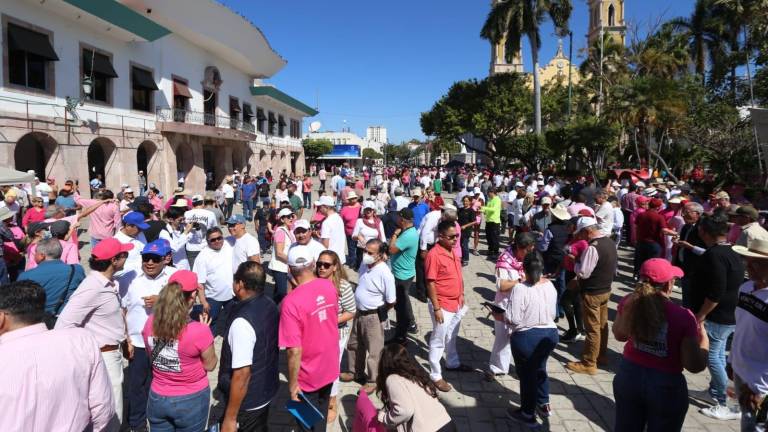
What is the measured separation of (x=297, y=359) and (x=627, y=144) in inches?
1308

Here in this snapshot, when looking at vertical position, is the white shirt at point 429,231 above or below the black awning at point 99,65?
below

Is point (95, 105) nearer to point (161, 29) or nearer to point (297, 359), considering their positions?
point (161, 29)

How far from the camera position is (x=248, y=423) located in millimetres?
2850

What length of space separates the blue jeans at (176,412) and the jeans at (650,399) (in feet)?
9.12

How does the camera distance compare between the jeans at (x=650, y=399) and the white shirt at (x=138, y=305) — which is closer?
the jeans at (x=650, y=399)

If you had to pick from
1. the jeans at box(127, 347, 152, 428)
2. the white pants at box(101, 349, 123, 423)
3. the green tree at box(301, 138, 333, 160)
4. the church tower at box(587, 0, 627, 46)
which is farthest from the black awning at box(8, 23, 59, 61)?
the church tower at box(587, 0, 627, 46)

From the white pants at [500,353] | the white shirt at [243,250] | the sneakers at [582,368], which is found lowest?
the sneakers at [582,368]

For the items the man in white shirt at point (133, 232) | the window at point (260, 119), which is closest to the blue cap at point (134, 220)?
the man in white shirt at point (133, 232)

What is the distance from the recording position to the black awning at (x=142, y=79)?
62.6 ft

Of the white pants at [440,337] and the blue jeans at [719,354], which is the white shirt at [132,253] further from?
the blue jeans at [719,354]

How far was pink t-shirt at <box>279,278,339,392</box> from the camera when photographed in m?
3.02

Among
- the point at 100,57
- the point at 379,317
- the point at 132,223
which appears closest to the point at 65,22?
the point at 100,57

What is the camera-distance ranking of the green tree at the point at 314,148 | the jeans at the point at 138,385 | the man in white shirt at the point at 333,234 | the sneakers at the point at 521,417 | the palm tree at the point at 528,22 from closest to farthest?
1. the jeans at the point at 138,385
2. the sneakers at the point at 521,417
3. the man in white shirt at the point at 333,234
4. the palm tree at the point at 528,22
5. the green tree at the point at 314,148

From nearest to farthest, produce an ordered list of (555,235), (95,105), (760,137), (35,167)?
(555,235) < (760,137) < (95,105) < (35,167)
